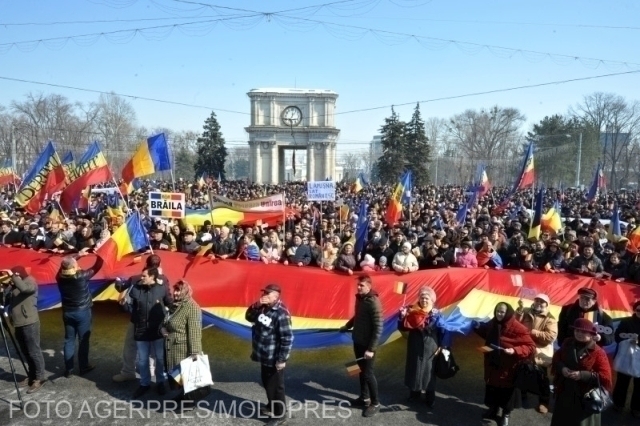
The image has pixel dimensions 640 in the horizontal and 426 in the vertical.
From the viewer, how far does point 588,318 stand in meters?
5.70

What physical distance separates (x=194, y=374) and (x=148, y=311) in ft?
3.26

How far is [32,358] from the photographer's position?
639 cm

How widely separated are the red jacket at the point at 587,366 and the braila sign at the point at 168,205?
7.68 meters

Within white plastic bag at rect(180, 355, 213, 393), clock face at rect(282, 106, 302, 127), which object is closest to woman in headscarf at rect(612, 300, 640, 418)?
white plastic bag at rect(180, 355, 213, 393)

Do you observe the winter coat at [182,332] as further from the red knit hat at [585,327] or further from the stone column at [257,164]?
the stone column at [257,164]

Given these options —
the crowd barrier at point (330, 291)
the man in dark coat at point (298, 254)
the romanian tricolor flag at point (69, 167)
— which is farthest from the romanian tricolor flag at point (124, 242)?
the romanian tricolor flag at point (69, 167)

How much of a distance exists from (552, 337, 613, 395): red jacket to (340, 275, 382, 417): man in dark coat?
6.22 ft

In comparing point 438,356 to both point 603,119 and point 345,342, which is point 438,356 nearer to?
point 345,342

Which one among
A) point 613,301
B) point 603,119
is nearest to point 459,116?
point 603,119

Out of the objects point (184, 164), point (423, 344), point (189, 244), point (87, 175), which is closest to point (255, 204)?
point (189, 244)

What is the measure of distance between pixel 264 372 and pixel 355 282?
2562 mm

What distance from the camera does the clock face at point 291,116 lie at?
64312mm

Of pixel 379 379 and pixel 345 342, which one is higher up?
pixel 345 342

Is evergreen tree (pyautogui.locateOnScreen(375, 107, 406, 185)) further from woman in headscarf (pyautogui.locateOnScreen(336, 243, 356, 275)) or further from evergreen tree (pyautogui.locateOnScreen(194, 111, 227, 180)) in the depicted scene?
woman in headscarf (pyautogui.locateOnScreen(336, 243, 356, 275))
